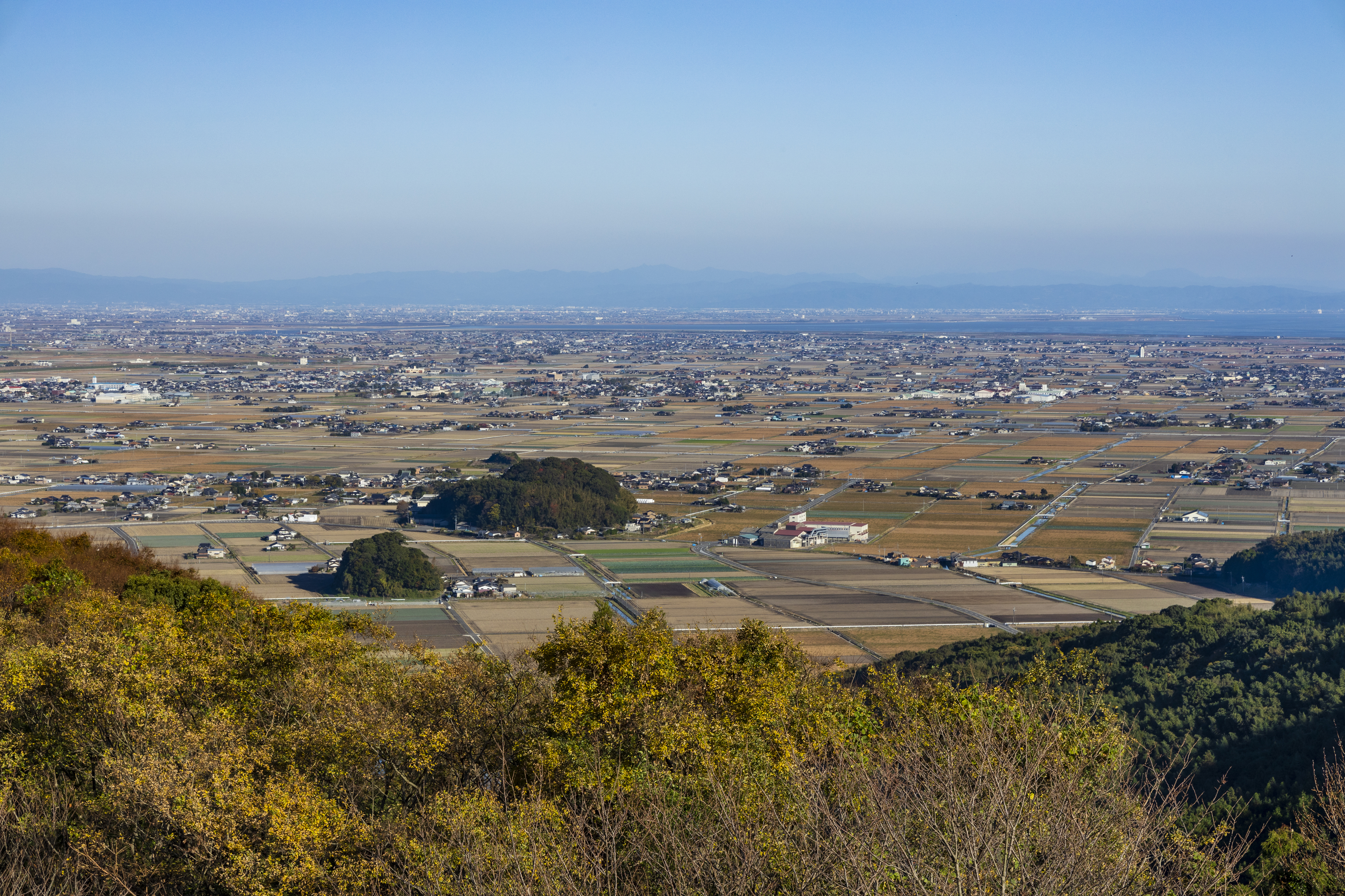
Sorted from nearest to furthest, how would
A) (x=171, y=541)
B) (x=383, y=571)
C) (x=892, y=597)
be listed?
(x=892, y=597) < (x=383, y=571) < (x=171, y=541)

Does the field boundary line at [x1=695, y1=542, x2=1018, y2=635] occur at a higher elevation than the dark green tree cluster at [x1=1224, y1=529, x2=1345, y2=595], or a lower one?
lower

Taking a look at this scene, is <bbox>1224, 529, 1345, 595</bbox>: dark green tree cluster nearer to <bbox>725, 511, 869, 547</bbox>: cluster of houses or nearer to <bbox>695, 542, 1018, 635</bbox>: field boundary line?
<bbox>695, 542, 1018, 635</bbox>: field boundary line

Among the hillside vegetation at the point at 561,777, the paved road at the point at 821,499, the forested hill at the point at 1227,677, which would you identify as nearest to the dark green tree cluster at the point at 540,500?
the paved road at the point at 821,499

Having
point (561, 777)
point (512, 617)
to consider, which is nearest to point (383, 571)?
point (512, 617)

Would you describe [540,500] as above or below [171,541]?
above

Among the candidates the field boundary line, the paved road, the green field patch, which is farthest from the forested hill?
the green field patch

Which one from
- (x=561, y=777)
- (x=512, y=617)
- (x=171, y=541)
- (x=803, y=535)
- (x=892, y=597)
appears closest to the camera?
(x=561, y=777)

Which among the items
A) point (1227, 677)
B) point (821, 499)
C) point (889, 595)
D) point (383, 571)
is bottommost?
point (821, 499)

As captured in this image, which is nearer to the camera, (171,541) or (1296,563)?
(1296,563)

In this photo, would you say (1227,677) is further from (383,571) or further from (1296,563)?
(383,571)
